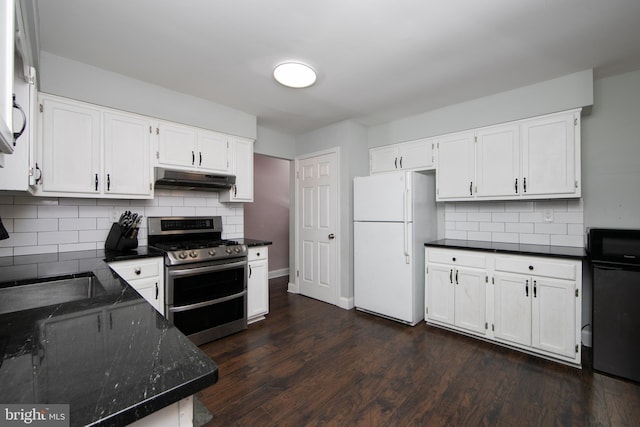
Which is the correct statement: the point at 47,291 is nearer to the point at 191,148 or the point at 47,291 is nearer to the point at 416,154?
the point at 191,148

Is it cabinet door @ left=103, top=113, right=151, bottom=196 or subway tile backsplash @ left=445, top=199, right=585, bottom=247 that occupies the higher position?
cabinet door @ left=103, top=113, right=151, bottom=196

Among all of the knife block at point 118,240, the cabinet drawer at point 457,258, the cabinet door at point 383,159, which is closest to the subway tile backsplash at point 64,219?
the knife block at point 118,240

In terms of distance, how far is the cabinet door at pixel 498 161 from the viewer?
2756mm

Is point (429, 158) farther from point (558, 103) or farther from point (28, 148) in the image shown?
point (28, 148)

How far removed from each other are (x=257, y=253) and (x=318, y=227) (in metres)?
1.08

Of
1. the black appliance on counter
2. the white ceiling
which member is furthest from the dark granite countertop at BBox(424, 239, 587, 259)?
the white ceiling

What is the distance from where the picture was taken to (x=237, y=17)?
179cm

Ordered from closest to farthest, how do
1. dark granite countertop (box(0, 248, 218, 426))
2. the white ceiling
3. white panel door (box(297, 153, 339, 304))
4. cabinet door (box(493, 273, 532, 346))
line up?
dark granite countertop (box(0, 248, 218, 426)) → the white ceiling → cabinet door (box(493, 273, 532, 346)) → white panel door (box(297, 153, 339, 304))

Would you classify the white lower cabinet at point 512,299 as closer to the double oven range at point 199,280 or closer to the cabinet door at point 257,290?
the cabinet door at point 257,290

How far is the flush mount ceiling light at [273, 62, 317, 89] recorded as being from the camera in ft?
7.58

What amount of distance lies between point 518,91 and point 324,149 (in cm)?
221

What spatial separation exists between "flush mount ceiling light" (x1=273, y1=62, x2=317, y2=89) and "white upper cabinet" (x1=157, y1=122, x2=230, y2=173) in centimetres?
108

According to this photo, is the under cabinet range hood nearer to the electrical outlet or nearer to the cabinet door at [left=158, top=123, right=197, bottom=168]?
the cabinet door at [left=158, top=123, right=197, bottom=168]

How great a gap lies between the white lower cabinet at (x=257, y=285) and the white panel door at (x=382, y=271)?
113cm
